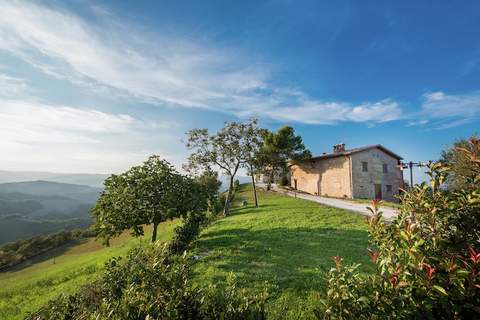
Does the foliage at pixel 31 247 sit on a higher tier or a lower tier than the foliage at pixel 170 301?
lower

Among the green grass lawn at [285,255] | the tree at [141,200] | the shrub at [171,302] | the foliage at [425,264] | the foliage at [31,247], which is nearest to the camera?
the foliage at [425,264]

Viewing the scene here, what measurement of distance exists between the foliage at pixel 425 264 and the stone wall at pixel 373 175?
35202 mm

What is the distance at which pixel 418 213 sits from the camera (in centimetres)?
305

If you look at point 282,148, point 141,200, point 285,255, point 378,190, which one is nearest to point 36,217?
point 282,148

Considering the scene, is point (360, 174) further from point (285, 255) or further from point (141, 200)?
point (141, 200)

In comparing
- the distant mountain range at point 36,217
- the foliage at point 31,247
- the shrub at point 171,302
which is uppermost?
the shrub at point 171,302

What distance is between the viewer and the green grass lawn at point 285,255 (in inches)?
282

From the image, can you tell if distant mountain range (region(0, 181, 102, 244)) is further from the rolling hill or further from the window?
the window

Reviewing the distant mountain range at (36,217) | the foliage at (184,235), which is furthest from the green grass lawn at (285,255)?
the distant mountain range at (36,217)

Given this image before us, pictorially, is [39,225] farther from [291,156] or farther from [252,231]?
[252,231]

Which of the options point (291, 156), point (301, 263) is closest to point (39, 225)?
point (291, 156)

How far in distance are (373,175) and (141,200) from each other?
34.8m

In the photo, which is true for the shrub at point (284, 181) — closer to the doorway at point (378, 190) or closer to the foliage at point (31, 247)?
the doorway at point (378, 190)

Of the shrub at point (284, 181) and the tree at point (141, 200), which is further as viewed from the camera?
the shrub at point (284, 181)
